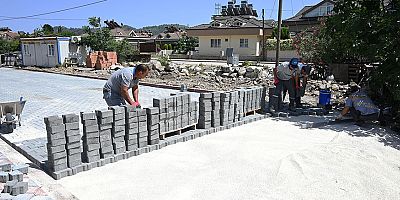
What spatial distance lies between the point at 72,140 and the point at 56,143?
21 centimetres

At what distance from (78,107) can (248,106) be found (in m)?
4.61

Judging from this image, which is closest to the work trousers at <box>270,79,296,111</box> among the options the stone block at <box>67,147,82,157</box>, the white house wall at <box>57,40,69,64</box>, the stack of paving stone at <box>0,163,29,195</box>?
the stone block at <box>67,147,82,157</box>

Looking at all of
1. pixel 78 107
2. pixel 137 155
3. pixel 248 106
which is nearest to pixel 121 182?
pixel 137 155

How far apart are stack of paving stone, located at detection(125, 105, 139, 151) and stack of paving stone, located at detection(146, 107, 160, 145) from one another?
0.25 m

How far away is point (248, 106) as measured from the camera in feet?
25.1

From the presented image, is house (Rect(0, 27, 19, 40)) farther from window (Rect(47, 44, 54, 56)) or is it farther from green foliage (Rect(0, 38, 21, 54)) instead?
window (Rect(47, 44, 54, 56))

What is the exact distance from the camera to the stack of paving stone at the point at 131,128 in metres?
5.03

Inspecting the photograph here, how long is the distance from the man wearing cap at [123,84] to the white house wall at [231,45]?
32780 mm

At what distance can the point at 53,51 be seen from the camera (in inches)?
947

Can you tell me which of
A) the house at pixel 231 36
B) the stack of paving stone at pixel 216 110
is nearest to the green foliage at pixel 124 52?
the house at pixel 231 36

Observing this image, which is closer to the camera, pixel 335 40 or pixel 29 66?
pixel 335 40

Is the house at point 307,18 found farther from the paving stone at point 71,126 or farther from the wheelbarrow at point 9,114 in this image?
the paving stone at point 71,126

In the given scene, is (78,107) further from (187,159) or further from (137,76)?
(187,159)

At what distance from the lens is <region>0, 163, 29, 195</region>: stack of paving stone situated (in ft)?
12.1
